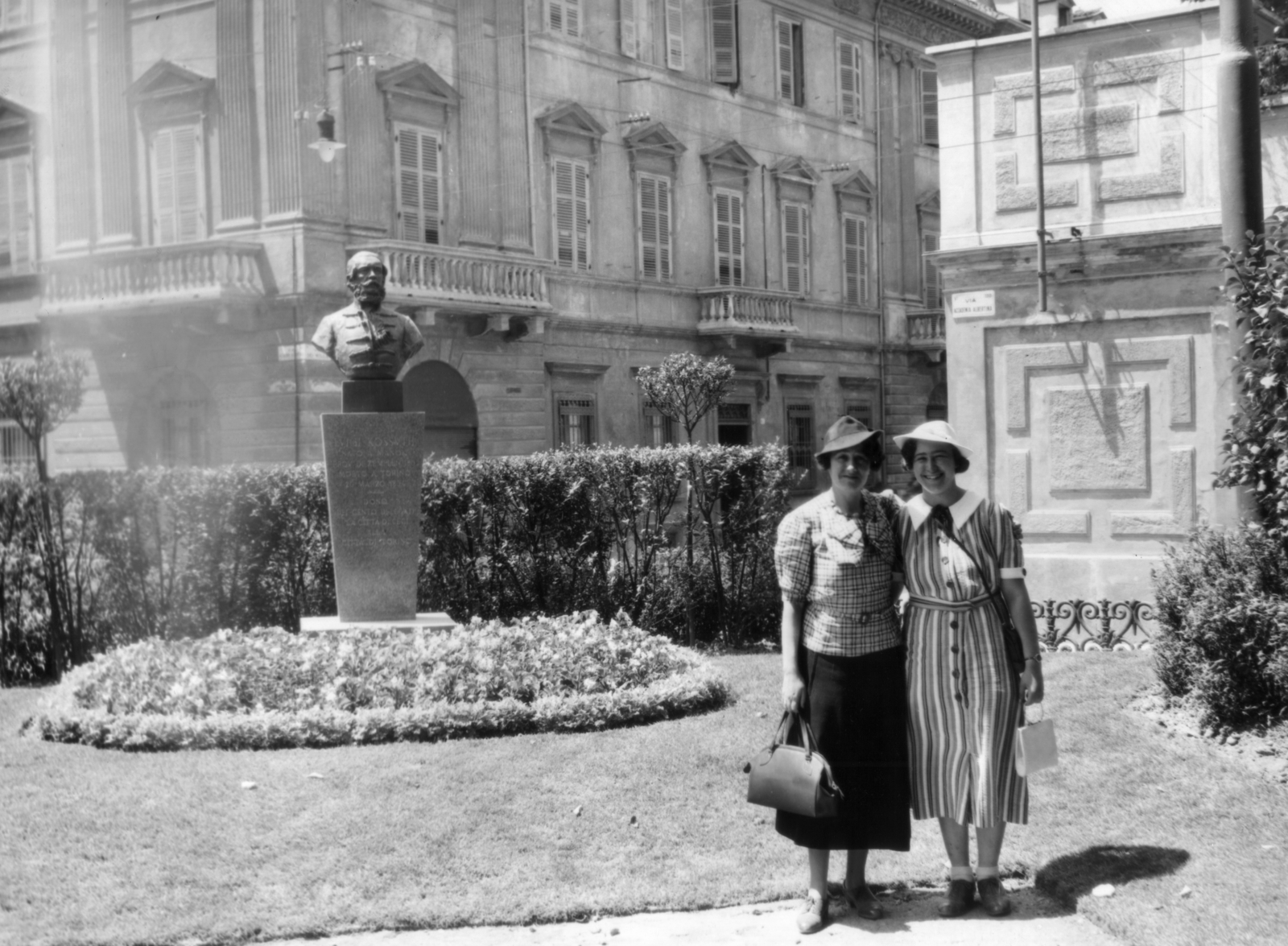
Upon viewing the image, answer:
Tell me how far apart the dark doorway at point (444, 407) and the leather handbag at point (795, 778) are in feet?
65.1

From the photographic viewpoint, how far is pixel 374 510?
11.1 meters

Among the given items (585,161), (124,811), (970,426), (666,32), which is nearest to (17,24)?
(585,161)

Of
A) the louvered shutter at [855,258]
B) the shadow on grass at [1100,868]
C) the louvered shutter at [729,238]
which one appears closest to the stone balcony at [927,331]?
the louvered shutter at [855,258]

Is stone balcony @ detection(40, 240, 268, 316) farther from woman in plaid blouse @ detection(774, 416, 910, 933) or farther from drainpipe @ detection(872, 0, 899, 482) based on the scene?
woman in plaid blouse @ detection(774, 416, 910, 933)

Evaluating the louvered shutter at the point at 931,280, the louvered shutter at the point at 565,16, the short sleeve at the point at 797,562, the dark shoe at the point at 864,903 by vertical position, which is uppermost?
the louvered shutter at the point at 565,16

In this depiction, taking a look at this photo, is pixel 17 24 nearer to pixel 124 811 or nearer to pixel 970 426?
pixel 970 426

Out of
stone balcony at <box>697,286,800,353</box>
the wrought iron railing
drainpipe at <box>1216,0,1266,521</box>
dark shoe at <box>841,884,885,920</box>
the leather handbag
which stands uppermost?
stone balcony at <box>697,286,800,353</box>

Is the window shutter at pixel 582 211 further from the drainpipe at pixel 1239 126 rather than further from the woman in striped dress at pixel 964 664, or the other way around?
the woman in striped dress at pixel 964 664

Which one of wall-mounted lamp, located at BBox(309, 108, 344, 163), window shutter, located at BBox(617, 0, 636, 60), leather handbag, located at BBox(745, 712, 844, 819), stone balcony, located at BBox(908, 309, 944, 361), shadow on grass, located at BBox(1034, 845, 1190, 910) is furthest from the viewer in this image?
stone balcony, located at BBox(908, 309, 944, 361)

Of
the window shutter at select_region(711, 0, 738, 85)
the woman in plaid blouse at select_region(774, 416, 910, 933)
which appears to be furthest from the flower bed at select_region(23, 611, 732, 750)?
the window shutter at select_region(711, 0, 738, 85)

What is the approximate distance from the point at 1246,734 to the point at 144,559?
983cm

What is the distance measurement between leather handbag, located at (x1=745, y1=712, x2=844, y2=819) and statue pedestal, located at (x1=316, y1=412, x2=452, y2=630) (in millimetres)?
5450

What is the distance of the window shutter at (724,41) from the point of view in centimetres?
3203

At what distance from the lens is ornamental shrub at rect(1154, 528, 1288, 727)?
26.5 ft
